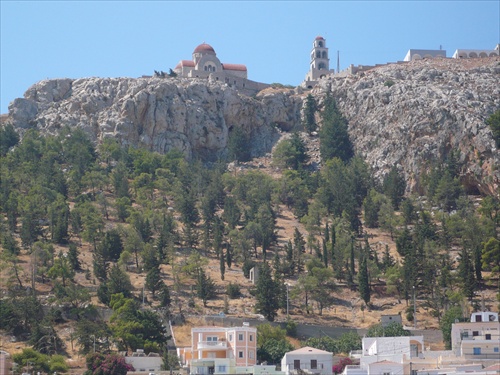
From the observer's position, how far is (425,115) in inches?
5143

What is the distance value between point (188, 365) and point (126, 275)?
24044 millimetres

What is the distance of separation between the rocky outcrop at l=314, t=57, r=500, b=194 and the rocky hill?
0.11 metres

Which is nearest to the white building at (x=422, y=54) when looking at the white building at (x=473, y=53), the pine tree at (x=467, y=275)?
the white building at (x=473, y=53)

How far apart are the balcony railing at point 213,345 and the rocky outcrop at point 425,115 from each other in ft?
170

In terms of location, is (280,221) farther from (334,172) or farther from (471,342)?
(471,342)

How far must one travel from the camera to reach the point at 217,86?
14638 cm

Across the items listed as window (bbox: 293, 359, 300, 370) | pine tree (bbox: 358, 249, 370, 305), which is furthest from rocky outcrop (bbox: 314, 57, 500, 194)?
window (bbox: 293, 359, 300, 370)

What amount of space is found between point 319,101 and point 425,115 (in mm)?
20800

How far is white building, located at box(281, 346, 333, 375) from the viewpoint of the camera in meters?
72.8

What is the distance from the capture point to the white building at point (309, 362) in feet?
→ 239

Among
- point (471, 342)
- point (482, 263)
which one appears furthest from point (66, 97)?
point (471, 342)

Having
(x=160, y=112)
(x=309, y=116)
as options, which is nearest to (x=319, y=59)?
(x=309, y=116)

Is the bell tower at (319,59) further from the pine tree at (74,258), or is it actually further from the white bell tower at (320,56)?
the pine tree at (74,258)

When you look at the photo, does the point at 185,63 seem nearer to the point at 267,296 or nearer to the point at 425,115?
the point at 425,115
